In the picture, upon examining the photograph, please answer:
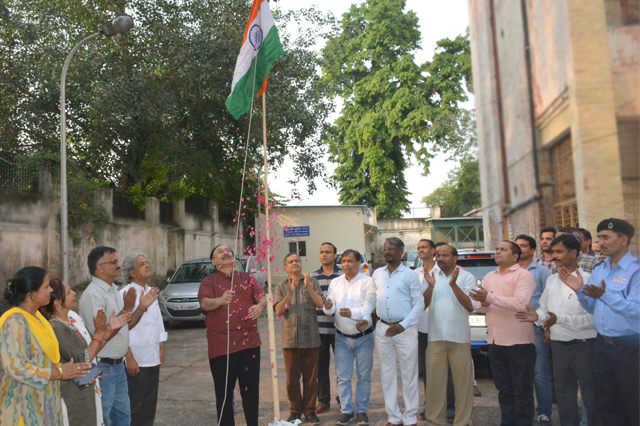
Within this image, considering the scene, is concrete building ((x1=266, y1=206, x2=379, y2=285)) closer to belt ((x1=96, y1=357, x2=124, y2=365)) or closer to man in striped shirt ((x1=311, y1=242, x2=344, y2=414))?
man in striped shirt ((x1=311, y1=242, x2=344, y2=414))

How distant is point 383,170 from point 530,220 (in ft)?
1.57

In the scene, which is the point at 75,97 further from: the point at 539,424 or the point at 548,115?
the point at 548,115

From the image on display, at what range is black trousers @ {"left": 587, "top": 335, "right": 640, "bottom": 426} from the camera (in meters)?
3.02

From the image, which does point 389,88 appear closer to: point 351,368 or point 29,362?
point 29,362

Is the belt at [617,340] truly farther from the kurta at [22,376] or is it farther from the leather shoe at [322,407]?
the kurta at [22,376]

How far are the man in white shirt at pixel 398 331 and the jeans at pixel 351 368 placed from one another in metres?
0.25

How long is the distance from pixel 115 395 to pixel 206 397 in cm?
232

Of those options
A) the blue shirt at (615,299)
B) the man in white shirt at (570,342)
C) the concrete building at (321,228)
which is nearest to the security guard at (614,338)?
the blue shirt at (615,299)

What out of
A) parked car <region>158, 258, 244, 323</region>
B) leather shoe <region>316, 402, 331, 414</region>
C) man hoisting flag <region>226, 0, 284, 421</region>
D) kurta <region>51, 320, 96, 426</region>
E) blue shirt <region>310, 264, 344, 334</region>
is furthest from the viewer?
parked car <region>158, 258, 244, 323</region>

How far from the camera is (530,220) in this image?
1.97 ft

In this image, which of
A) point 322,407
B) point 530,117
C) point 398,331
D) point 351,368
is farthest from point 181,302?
point 530,117

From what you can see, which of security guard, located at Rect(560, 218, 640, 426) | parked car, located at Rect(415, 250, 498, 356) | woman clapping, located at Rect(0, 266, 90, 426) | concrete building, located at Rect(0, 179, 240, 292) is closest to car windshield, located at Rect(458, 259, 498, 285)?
parked car, located at Rect(415, 250, 498, 356)

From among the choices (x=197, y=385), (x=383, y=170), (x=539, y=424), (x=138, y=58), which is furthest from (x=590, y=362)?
(x=138, y=58)

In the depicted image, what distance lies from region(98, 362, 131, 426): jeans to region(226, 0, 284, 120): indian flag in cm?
219
